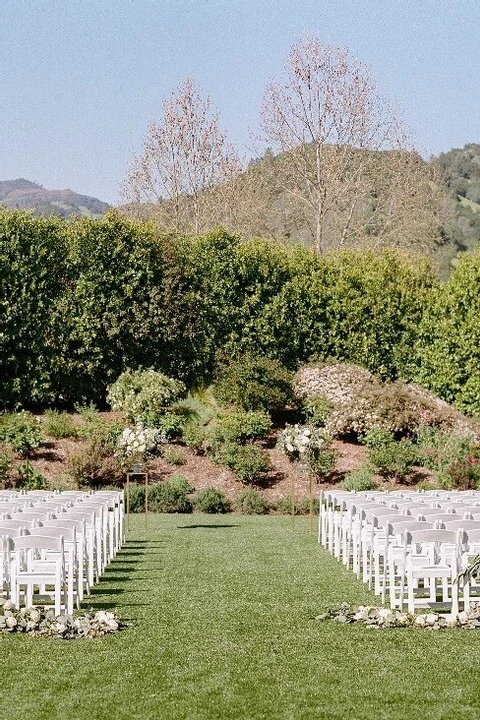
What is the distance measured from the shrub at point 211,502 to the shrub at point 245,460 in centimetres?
131

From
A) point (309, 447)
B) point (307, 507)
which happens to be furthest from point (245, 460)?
point (309, 447)

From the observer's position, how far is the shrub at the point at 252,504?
83.5 ft


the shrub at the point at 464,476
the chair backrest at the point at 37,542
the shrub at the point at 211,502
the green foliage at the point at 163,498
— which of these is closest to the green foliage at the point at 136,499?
the green foliage at the point at 163,498

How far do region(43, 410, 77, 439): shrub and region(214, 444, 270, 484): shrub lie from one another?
12.1 feet

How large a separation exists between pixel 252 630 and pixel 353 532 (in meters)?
5.16

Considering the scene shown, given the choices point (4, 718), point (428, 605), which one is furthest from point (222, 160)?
point (4, 718)

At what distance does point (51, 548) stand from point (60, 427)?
698 inches

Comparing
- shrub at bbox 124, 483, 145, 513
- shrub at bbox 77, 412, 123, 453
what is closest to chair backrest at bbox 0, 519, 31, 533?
shrub at bbox 124, 483, 145, 513

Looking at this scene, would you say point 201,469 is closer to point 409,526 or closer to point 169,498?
point 169,498

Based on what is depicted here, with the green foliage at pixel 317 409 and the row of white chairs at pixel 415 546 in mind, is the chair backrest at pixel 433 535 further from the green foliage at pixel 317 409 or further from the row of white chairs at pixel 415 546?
the green foliage at pixel 317 409

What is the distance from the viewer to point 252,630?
1038 cm

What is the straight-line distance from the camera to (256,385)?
29906 millimetres

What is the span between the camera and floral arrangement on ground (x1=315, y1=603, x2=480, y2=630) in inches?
411

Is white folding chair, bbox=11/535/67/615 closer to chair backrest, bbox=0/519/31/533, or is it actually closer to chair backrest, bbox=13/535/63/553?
chair backrest, bbox=13/535/63/553
